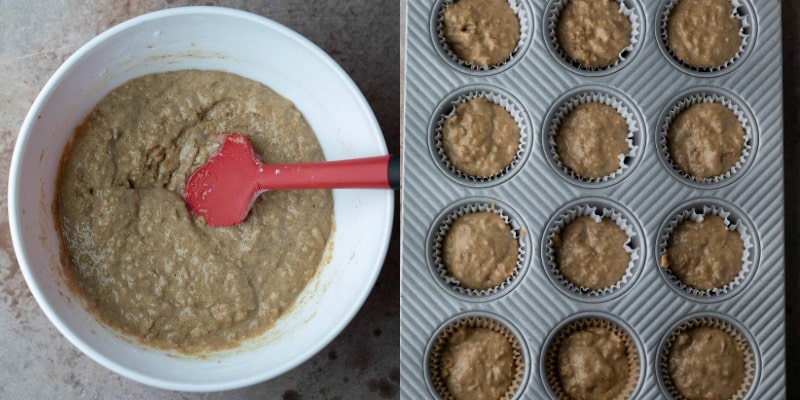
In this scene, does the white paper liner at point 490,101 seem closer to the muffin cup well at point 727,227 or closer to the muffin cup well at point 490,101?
the muffin cup well at point 490,101

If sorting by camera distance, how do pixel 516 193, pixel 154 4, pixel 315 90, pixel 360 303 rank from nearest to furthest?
A: pixel 516 193 → pixel 360 303 → pixel 315 90 → pixel 154 4

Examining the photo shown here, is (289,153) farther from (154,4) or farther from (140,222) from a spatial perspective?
(154,4)

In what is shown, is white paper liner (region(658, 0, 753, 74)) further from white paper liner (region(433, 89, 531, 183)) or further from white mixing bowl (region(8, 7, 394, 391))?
white mixing bowl (region(8, 7, 394, 391))

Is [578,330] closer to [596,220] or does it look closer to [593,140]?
[596,220]

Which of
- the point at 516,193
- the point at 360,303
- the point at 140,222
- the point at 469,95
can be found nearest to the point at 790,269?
the point at 516,193

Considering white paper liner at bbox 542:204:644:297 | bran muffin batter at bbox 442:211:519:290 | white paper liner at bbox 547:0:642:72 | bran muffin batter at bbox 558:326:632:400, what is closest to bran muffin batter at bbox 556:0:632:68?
white paper liner at bbox 547:0:642:72

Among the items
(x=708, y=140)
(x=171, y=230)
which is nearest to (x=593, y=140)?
(x=708, y=140)
